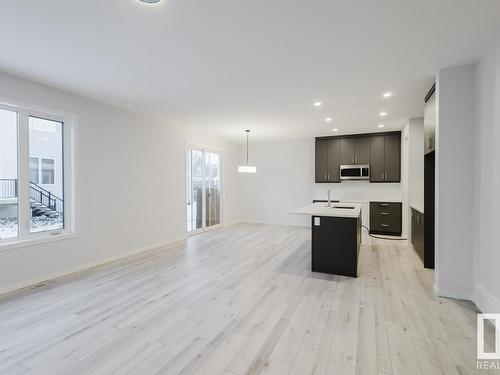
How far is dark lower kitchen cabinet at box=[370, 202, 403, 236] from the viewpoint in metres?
6.28

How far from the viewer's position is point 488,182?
102 inches

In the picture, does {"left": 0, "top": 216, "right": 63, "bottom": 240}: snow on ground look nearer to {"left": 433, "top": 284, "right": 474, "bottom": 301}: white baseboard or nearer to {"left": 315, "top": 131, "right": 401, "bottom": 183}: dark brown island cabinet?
{"left": 433, "top": 284, "right": 474, "bottom": 301}: white baseboard

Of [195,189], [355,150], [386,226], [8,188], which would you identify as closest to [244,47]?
[8,188]

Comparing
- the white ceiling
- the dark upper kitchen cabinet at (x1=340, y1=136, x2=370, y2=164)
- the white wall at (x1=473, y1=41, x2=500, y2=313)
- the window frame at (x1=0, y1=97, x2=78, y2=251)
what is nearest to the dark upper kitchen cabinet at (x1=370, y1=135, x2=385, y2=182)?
the dark upper kitchen cabinet at (x1=340, y1=136, x2=370, y2=164)

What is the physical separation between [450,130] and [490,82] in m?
0.58

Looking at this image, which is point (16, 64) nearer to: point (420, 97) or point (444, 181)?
point (444, 181)

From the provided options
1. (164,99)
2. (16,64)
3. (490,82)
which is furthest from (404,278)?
(16,64)

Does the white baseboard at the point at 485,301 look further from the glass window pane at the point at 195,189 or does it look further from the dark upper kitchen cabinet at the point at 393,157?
the glass window pane at the point at 195,189

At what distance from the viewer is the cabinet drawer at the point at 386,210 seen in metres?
6.32

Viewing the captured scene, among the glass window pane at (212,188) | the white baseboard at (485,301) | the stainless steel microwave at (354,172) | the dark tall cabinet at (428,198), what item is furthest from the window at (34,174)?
the stainless steel microwave at (354,172)

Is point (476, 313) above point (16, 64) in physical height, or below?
below

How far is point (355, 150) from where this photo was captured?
6910 millimetres

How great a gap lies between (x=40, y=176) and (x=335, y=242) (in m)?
4.31

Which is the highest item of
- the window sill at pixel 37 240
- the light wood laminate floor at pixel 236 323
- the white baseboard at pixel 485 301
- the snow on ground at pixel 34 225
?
the snow on ground at pixel 34 225
